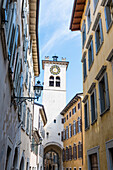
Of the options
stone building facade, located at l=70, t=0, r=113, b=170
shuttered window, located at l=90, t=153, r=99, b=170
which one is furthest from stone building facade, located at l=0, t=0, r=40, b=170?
shuttered window, located at l=90, t=153, r=99, b=170

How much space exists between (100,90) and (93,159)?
149 inches

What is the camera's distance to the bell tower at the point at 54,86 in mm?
48172

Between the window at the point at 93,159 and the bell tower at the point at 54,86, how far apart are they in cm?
3537

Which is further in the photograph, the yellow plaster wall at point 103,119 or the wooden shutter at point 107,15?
the wooden shutter at point 107,15

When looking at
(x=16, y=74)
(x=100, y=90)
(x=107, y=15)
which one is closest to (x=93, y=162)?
(x=100, y=90)

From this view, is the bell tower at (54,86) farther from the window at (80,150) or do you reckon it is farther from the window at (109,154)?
the window at (109,154)

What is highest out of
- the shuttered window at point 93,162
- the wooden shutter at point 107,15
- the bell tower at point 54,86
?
the bell tower at point 54,86

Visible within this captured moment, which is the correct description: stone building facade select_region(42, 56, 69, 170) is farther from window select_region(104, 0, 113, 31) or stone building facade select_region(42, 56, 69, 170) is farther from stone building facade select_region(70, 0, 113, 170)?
window select_region(104, 0, 113, 31)

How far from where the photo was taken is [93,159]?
432 inches

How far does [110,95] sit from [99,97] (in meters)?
1.66

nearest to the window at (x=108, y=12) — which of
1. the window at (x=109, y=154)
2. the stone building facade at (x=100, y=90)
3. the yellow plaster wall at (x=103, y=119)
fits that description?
the stone building facade at (x=100, y=90)

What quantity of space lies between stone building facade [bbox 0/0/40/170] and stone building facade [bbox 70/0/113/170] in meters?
3.64

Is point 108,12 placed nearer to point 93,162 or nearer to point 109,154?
point 109,154

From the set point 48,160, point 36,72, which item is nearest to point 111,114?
point 36,72
